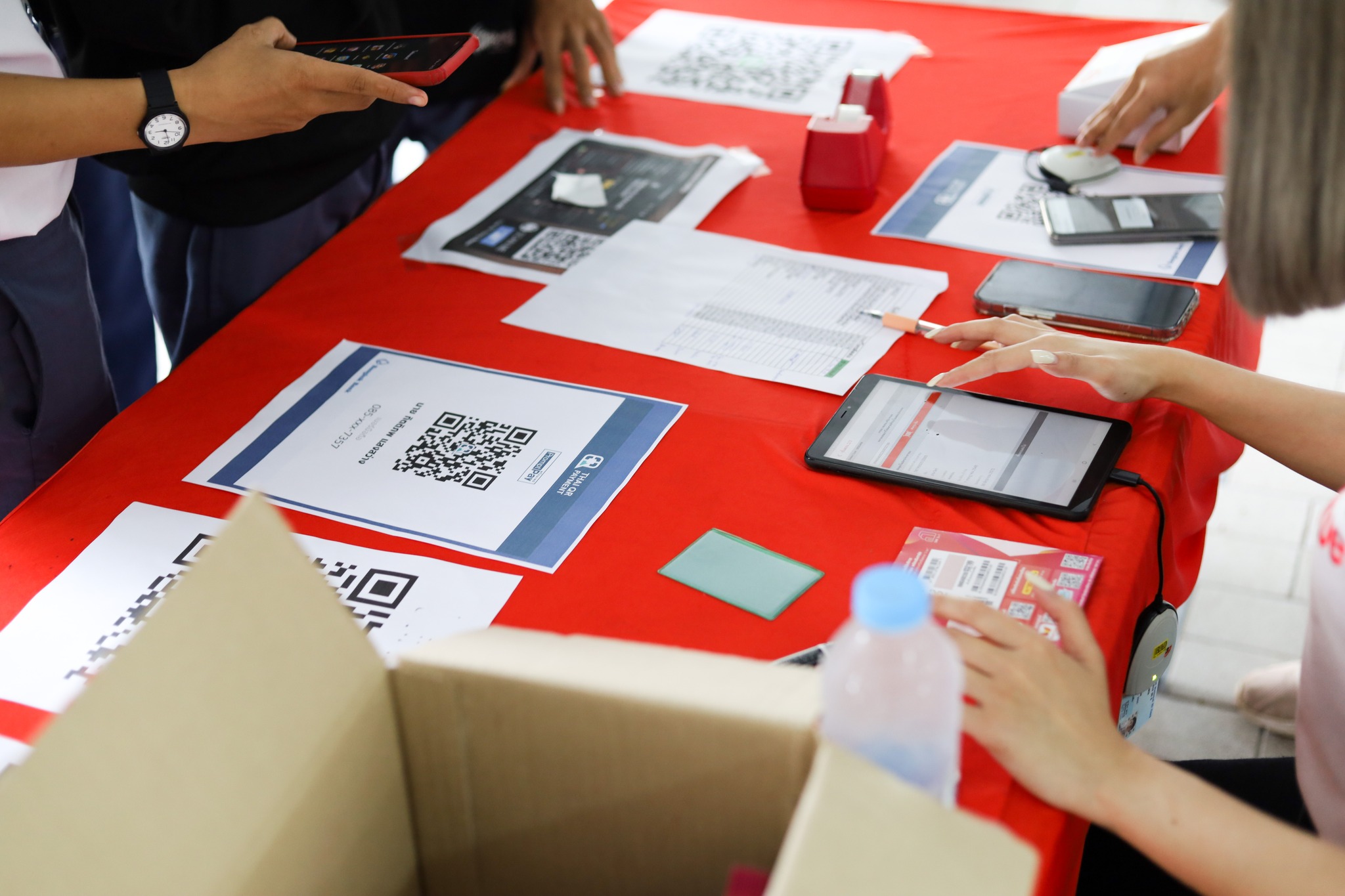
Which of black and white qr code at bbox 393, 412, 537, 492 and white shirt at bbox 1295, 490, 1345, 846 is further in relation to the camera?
black and white qr code at bbox 393, 412, 537, 492

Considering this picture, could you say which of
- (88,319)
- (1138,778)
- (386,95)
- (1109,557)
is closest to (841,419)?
(1109,557)

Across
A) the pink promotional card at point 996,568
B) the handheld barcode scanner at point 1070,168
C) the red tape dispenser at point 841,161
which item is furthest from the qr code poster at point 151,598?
the handheld barcode scanner at point 1070,168

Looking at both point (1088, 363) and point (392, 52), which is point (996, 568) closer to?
point (1088, 363)

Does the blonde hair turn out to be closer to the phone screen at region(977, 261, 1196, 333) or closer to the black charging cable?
the black charging cable

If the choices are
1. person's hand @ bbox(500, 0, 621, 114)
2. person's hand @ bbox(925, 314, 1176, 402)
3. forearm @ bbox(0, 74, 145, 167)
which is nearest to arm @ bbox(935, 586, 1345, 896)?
person's hand @ bbox(925, 314, 1176, 402)

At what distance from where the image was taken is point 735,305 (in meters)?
1.15

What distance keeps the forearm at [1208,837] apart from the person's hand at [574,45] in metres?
1.24

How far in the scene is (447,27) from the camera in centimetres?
163

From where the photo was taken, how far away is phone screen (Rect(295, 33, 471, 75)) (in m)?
1.14

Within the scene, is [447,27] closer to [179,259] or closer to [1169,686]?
[179,259]

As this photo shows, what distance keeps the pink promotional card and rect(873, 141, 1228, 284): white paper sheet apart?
474 mm

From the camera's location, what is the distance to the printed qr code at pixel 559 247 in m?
1.25

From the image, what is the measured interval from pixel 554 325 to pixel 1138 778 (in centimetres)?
71

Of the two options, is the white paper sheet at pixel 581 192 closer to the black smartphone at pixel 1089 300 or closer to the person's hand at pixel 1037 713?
the black smartphone at pixel 1089 300
